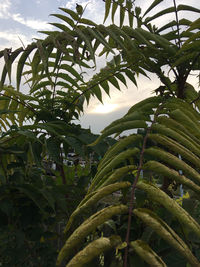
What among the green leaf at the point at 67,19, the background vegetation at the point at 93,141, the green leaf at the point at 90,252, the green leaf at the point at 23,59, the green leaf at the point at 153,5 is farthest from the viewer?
the green leaf at the point at 153,5

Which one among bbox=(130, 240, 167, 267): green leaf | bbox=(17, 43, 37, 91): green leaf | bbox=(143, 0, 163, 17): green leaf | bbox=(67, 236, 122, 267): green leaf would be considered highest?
bbox=(143, 0, 163, 17): green leaf

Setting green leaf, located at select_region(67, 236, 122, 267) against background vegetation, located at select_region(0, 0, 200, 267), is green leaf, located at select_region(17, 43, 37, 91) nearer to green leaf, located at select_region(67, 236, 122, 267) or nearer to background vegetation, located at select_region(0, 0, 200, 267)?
background vegetation, located at select_region(0, 0, 200, 267)

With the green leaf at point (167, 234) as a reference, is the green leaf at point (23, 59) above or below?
above

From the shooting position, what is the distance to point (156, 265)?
0.36 m

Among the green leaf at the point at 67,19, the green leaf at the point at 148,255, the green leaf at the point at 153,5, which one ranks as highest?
the green leaf at the point at 153,5

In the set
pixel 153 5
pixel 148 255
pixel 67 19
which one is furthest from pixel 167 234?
pixel 153 5

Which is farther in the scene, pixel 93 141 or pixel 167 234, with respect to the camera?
pixel 93 141

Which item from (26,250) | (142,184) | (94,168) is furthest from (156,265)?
(26,250)

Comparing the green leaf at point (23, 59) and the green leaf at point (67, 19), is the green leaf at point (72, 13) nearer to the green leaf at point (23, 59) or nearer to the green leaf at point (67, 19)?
the green leaf at point (67, 19)

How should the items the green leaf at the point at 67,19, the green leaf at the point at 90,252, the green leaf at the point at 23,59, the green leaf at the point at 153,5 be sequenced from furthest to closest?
1. the green leaf at the point at 153,5
2. the green leaf at the point at 67,19
3. the green leaf at the point at 23,59
4. the green leaf at the point at 90,252

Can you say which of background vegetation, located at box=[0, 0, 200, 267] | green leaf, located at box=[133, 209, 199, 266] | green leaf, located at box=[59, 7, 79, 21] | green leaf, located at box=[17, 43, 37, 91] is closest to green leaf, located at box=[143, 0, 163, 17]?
background vegetation, located at box=[0, 0, 200, 267]

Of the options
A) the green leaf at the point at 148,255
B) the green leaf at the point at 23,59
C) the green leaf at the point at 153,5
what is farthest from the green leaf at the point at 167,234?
the green leaf at the point at 153,5

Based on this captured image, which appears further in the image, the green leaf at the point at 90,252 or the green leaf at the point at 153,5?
the green leaf at the point at 153,5

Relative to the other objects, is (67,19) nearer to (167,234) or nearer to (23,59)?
(23,59)
